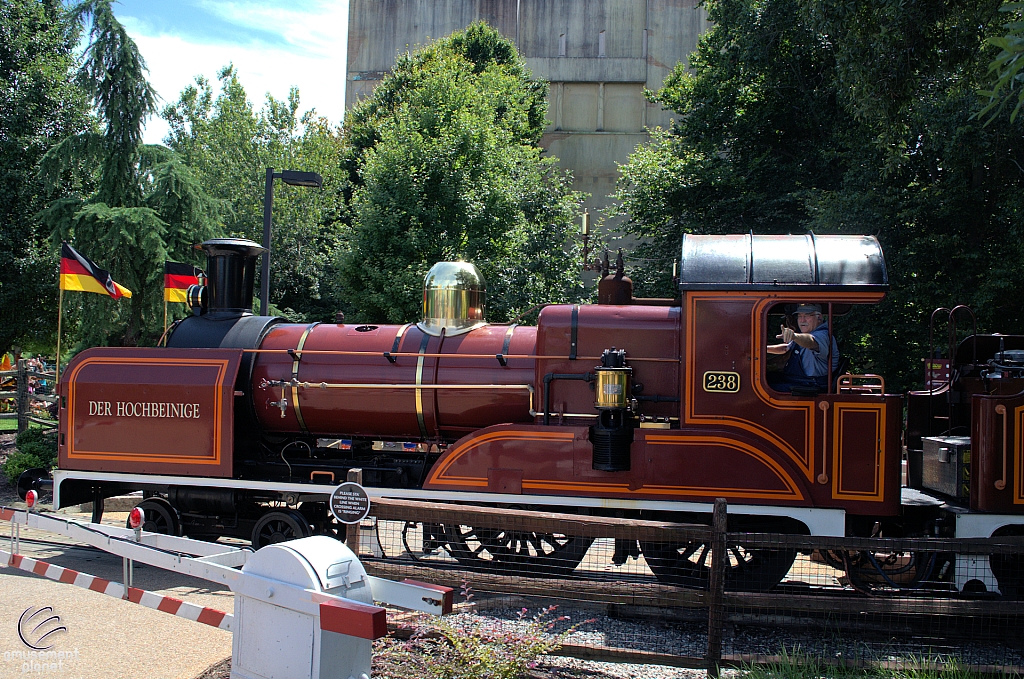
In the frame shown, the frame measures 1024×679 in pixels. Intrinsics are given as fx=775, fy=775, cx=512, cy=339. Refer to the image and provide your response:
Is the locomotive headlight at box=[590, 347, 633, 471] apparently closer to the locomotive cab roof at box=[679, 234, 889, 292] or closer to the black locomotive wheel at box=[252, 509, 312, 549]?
the locomotive cab roof at box=[679, 234, 889, 292]

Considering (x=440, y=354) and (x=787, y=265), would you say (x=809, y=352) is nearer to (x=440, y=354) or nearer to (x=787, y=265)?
(x=787, y=265)

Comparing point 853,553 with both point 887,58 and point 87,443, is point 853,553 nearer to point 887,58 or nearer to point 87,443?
point 887,58

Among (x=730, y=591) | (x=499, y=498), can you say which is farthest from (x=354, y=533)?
(x=730, y=591)

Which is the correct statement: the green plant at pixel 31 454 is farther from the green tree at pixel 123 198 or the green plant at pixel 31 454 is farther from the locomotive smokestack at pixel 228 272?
the locomotive smokestack at pixel 228 272

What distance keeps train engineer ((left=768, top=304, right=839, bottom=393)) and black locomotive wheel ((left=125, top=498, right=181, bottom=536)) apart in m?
6.26

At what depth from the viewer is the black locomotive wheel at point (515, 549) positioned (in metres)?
6.75

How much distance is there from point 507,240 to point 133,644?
13610mm

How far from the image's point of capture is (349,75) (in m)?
33.3

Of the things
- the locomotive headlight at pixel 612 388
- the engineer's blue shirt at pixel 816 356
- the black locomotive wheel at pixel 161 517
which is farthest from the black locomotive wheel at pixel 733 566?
the black locomotive wheel at pixel 161 517

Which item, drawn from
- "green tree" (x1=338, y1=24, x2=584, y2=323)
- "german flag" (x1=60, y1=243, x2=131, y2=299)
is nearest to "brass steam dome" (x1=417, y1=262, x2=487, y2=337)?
"german flag" (x1=60, y1=243, x2=131, y2=299)

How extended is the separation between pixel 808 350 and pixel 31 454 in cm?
1188

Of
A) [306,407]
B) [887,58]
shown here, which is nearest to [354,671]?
[306,407]

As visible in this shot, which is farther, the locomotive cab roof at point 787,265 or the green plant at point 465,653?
the locomotive cab roof at point 787,265

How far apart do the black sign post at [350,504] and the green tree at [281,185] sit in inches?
711
